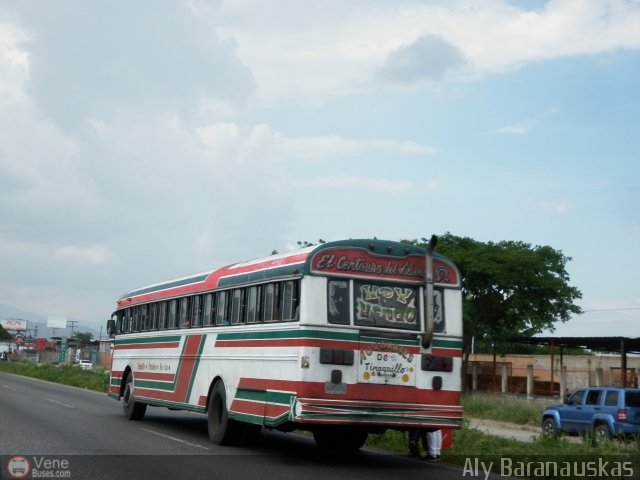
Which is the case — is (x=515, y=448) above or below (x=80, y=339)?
below

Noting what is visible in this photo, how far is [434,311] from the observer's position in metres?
14.6

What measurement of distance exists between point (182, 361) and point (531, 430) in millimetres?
15308

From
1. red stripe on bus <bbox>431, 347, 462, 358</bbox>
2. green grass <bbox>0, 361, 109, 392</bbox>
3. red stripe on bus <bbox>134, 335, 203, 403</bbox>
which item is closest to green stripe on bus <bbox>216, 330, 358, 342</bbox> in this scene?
red stripe on bus <bbox>431, 347, 462, 358</bbox>

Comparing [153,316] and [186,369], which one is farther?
[153,316]

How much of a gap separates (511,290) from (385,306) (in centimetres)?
3648

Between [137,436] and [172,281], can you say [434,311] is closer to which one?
[137,436]

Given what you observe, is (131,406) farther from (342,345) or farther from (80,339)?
(80,339)

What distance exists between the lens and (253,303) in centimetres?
1557

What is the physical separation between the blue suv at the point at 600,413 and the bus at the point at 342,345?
9.43 meters

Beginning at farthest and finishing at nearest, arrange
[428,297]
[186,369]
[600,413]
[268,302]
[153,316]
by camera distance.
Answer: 1. [600,413]
2. [153,316]
3. [186,369]
4. [268,302]
5. [428,297]

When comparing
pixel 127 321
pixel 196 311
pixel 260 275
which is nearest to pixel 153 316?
pixel 127 321

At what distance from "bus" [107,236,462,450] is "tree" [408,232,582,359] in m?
33.3

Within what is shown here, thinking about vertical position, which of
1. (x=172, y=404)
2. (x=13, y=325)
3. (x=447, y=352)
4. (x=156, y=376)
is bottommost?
(x=172, y=404)

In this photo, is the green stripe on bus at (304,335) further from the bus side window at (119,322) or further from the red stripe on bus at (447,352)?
the bus side window at (119,322)
